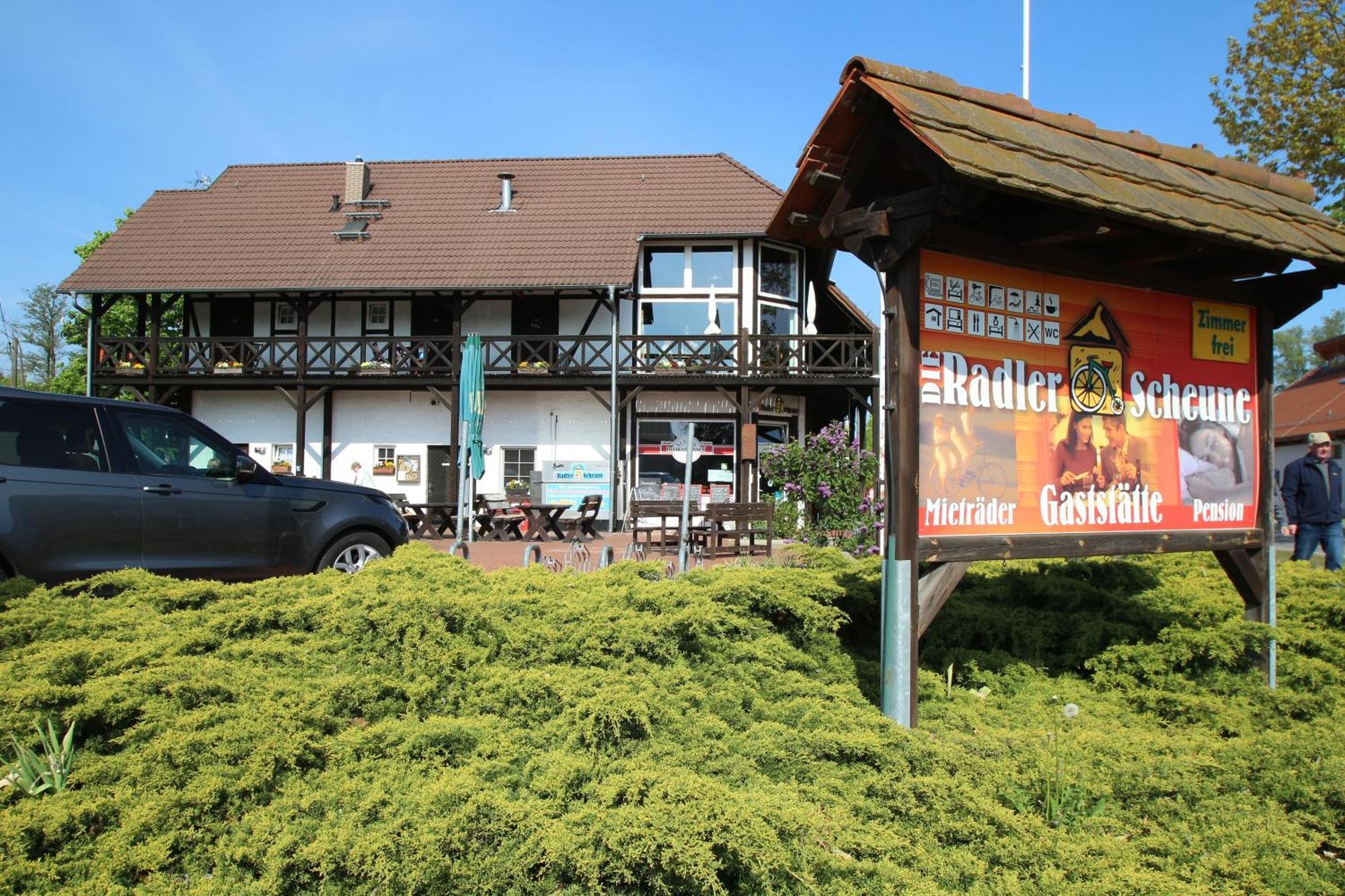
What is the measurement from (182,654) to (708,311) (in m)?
18.0

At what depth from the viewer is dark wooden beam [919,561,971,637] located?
405 centimetres

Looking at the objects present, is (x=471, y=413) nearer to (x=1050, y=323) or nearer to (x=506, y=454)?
(x=1050, y=323)

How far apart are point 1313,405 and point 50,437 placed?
33966mm

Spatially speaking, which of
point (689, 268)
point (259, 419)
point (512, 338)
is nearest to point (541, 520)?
point (512, 338)

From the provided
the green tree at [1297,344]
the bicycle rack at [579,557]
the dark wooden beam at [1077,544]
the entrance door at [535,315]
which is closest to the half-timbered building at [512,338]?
the entrance door at [535,315]

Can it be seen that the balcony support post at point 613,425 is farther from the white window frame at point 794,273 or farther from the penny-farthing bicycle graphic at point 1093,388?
the penny-farthing bicycle graphic at point 1093,388

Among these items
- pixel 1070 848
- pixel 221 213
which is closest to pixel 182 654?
pixel 1070 848

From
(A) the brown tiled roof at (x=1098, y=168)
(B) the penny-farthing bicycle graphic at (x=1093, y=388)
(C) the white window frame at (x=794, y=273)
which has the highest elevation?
(C) the white window frame at (x=794, y=273)

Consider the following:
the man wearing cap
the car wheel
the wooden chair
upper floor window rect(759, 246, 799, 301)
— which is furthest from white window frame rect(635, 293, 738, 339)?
the car wheel

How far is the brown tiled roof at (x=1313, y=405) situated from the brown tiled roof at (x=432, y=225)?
1800cm

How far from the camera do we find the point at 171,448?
255 inches

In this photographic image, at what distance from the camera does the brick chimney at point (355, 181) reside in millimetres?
24219

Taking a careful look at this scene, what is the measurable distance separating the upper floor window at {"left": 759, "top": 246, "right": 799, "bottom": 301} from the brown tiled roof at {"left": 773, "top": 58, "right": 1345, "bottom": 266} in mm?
16010

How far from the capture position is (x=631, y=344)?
21203 mm
